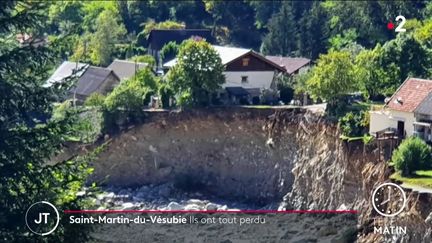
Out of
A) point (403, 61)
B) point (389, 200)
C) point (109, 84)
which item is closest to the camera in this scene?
point (389, 200)

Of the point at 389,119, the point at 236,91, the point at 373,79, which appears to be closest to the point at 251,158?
the point at 236,91

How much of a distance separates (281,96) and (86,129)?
31379 millimetres

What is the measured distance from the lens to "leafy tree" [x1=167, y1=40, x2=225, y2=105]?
42594mm

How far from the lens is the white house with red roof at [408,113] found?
33.4m

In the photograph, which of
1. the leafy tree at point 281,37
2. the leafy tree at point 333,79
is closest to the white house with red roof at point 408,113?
the leafy tree at point 333,79

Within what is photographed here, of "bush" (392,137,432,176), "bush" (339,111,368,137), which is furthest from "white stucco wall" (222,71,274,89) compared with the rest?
"bush" (392,137,432,176)

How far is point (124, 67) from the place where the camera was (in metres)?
50.7

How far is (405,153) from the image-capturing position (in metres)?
31.5

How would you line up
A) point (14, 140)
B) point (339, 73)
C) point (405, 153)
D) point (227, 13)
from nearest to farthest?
point (14, 140)
point (405, 153)
point (339, 73)
point (227, 13)

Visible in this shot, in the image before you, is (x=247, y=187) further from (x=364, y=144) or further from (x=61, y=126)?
(x=61, y=126)

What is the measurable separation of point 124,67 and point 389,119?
18288mm

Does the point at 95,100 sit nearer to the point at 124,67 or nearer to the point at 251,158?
the point at 251,158

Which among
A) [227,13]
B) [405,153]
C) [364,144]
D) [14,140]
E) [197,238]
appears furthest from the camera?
[227,13]

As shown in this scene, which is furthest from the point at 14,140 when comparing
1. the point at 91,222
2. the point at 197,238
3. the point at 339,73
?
the point at 339,73
